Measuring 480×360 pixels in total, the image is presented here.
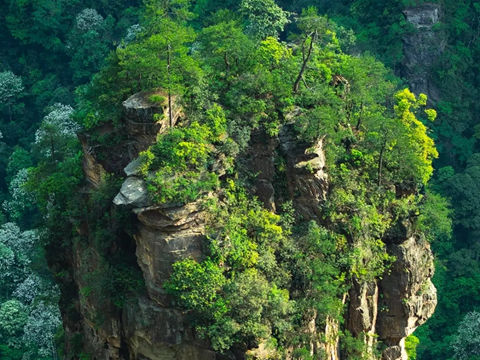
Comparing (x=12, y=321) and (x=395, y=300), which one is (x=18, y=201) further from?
(x=395, y=300)

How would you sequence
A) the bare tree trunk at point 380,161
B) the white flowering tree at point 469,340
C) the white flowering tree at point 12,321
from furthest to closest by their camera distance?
the white flowering tree at point 469,340, the white flowering tree at point 12,321, the bare tree trunk at point 380,161

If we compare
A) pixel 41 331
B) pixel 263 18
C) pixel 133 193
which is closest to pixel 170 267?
pixel 133 193

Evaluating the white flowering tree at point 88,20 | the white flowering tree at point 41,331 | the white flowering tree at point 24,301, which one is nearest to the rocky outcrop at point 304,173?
the white flowering tree at point 24,301

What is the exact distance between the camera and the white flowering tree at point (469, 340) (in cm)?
6706

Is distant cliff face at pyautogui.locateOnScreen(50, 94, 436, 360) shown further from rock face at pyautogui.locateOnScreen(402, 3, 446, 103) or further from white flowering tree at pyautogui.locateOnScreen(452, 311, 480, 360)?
rock face at pyautogui.locateOnScreen(402, 3, 446, 103)

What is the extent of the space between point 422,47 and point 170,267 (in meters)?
46.5

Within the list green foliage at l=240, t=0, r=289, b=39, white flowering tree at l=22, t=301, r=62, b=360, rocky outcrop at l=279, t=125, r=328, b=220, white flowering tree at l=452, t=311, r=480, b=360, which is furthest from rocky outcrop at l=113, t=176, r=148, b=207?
white flowering tree at l=452, t=311, r=480, b=360

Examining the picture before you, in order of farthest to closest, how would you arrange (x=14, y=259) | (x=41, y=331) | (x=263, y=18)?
(x=14, y=259)
(x=41, y=331)
(x=263, y=18)

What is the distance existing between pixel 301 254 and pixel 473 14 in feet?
148

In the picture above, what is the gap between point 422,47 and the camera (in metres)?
81.3

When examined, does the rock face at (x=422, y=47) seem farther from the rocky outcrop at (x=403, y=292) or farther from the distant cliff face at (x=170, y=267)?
the rocky outcrop at (x=403, y=292)

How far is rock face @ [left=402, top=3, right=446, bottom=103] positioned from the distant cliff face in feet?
120

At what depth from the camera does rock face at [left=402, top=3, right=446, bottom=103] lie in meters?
80.9

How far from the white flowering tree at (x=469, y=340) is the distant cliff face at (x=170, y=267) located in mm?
20354
